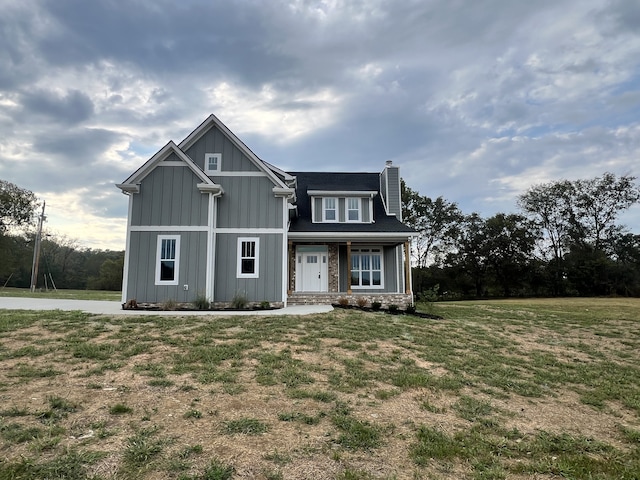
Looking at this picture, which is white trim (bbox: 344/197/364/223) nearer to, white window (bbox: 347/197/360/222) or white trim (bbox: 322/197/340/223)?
white window (bbox: 347/197/360/222)

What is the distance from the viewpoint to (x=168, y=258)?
535 inches

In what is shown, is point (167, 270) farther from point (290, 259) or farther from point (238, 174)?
point (290, 259)

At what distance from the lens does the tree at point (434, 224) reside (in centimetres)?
3775

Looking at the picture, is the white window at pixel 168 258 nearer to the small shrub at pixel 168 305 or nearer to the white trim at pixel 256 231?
the small shrub at pixel 168 305

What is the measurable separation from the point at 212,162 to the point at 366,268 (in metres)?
9.16

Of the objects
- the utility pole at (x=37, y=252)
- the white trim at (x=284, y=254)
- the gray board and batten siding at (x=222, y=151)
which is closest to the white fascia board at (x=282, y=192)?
the white trim at (x=284, y=254)

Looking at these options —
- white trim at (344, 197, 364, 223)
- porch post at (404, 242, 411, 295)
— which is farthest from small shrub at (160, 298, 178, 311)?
porch post at (404, 242, 411, 295)

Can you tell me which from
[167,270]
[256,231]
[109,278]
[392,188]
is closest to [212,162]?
[256,231]

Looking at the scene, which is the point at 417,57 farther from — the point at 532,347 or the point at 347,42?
the point at 532,347

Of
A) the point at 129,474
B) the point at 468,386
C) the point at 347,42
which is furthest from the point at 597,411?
the point at 347,42

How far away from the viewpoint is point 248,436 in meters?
3.77

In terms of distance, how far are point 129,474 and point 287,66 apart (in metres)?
14.4

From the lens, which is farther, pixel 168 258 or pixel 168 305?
pixel 168 258

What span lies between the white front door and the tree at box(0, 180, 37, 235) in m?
37.6
